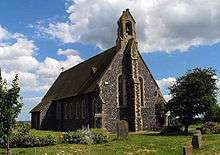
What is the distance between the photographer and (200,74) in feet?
139

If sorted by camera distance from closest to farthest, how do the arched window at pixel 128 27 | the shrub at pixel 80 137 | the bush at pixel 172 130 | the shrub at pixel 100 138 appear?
the shrub at pixel 80 137, the shrub at pixel 100 138, the bush at pixel 172 130, the arched window at pixel 128 27

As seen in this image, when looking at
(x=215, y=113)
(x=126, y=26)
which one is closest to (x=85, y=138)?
(x=215, y=113)

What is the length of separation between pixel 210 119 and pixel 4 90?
24113mm

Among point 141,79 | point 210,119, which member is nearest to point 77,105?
point 141,79

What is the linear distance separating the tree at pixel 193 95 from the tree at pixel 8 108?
64.6ft

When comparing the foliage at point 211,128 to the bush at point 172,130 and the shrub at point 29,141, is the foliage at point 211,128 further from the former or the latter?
the shrub at point 29,141

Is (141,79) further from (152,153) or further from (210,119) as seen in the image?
(152,153)

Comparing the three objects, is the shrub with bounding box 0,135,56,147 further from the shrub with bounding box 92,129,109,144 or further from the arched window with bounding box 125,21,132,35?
the arched window with bounding box 125,21,132,35

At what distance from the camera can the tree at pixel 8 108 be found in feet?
87.4

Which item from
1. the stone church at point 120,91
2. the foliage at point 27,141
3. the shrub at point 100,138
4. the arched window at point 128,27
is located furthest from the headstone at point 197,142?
the arched window at point 128,27

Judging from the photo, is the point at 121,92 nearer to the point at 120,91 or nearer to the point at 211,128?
the point at 120,91

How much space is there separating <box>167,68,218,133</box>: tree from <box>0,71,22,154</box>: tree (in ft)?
64.6

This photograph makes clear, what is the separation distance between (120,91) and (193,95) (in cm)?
1126

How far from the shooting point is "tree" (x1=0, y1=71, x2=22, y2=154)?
26653mm
